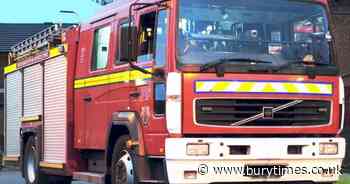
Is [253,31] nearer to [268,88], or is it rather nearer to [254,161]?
[268,88]

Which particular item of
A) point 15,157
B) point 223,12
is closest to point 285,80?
point 223,12

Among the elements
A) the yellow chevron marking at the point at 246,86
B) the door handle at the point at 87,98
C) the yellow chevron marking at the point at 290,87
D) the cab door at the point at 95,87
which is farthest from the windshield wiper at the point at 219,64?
the door handle at the point at 87,98

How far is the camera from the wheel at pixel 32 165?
1391 cm

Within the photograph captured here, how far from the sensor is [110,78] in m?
10.5

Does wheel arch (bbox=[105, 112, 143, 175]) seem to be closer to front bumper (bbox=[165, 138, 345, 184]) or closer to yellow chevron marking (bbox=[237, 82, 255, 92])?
front bumper (bbox=[165, 138, 345, 184])

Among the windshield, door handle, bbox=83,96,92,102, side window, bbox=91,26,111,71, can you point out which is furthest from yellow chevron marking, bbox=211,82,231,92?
door handle, bbox=83,96,92,102

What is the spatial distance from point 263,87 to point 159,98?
1.26 metres

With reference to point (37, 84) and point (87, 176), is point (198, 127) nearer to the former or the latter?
point (87, 176)

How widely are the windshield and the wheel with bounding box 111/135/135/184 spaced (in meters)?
1.71

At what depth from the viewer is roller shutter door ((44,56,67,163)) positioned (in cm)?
1227

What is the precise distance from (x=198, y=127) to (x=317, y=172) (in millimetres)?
1684

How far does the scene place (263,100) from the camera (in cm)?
889

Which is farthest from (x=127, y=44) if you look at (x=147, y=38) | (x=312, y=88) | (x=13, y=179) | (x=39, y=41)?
(x=13, y=179)

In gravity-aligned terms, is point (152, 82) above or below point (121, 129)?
above
